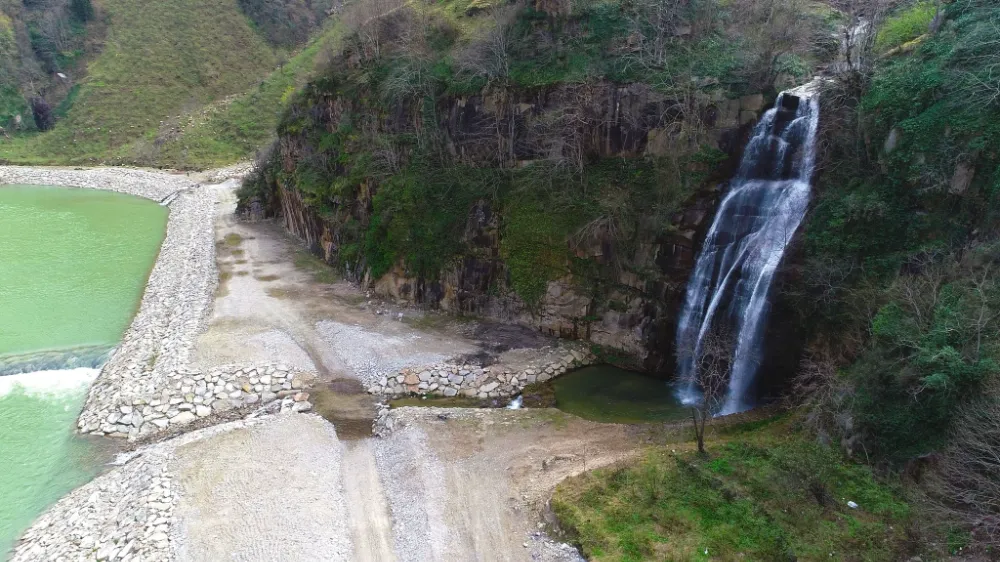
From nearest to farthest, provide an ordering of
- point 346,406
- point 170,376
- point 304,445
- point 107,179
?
point 304,445, point 346,406, point 170,376, point 107,179

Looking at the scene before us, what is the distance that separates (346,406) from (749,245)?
19275 mm

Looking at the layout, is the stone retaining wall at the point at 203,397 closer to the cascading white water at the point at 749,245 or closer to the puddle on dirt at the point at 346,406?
the puddle on dirt at the point at 346,406

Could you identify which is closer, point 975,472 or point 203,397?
point 975,472

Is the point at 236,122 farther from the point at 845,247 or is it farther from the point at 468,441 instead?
the point at 845,247

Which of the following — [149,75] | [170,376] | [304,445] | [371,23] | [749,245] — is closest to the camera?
[304,445]

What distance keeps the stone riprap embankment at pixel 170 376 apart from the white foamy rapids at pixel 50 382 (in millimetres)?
867

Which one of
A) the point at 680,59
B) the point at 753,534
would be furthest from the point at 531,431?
the point at 680,59


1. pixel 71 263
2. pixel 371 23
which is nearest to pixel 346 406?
pixel 371 23

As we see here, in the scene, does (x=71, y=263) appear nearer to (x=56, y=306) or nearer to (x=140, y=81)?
(x=56, y=306)

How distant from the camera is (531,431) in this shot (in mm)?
22406

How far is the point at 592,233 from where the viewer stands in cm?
2808

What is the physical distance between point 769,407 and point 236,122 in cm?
8213

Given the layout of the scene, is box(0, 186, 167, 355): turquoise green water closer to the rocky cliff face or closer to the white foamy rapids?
the white foamy rapids

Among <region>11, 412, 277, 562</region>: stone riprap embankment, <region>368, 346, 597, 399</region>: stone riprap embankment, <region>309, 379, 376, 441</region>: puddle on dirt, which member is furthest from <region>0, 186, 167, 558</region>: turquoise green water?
<region>368, 346, 597, 399</region>: stone riprap embankment
